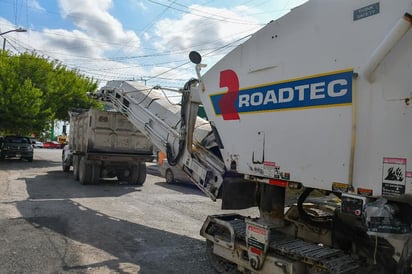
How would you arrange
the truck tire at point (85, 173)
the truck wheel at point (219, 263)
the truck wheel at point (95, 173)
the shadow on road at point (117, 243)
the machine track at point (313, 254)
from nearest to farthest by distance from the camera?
the machine track at point (313, 254)
the truck wheel at point (219, 263)
the shadow on road at point (117, 243)
the truck tire at point (85, 173)
the truck wheel at point (95, 173)

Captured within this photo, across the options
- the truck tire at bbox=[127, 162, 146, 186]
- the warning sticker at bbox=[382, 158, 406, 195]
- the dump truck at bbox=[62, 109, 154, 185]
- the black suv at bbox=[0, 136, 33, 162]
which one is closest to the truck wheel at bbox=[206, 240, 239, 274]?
the warning sticker at bbox=[382, 158, 406, 195]

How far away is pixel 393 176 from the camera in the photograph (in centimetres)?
321

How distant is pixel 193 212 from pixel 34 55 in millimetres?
20040

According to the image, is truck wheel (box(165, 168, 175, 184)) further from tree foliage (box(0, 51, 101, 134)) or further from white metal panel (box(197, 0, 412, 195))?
white metal panel (box(197, 0, 412, 195))

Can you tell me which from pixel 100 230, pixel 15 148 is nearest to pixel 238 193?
pixel 100 230

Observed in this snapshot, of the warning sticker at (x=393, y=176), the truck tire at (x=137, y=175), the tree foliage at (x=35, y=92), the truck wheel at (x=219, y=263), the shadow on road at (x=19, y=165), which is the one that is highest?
the tree foliage at (x=35, y=92)

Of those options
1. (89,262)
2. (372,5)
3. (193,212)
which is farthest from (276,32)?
(193,212)

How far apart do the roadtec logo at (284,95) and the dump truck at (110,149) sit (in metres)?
8.78

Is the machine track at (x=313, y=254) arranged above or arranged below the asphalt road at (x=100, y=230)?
above

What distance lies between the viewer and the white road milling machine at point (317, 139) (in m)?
3.25

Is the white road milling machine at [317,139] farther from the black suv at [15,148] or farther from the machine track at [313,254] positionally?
the black suv at [15,148]

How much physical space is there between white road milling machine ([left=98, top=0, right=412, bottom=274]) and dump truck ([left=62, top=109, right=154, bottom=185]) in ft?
27.6

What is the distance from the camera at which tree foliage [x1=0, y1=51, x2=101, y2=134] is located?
21.5 metres

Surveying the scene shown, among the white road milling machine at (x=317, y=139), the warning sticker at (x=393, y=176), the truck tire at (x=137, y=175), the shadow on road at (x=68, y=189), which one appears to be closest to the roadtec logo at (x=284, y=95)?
the white road milling machine at (x=317, y=139)
